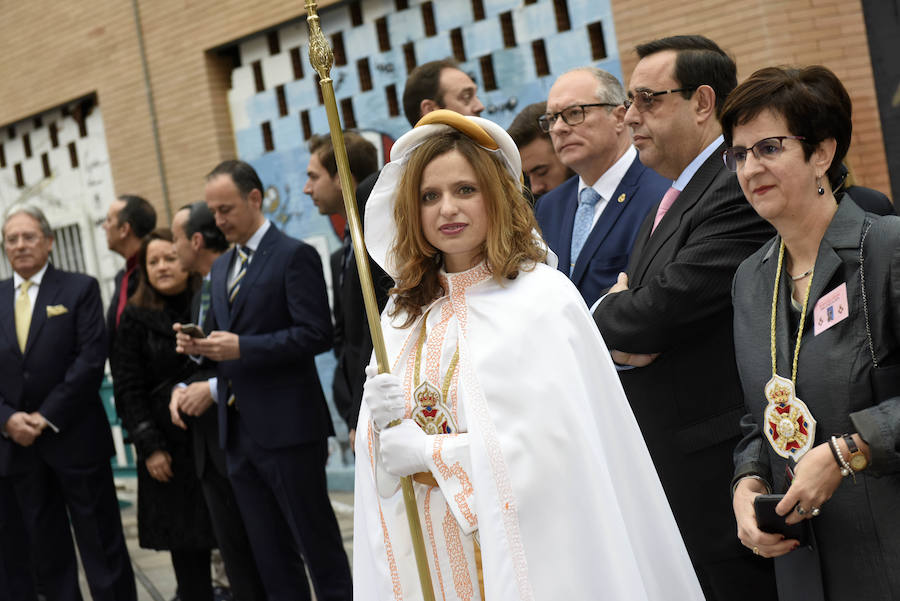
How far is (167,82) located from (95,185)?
178 cm

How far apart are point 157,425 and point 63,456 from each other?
0.68 meters

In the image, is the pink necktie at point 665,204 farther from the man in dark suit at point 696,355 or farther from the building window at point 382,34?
the building window at point 382,34

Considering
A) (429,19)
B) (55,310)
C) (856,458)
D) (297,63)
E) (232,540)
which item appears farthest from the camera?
(297,63)

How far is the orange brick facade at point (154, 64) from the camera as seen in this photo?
342 inches

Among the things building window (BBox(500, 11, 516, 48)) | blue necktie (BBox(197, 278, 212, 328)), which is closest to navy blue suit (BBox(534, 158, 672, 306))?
blue necktie (BBox(197, 278, 212, 328))

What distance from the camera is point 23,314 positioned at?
627 cm

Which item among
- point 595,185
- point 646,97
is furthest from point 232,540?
point 646,97

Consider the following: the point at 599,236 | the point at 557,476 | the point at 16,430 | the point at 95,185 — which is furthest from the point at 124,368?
the point at 95,185

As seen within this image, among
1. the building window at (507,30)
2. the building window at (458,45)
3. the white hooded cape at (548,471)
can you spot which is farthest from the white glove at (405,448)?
the building window at (458,45)

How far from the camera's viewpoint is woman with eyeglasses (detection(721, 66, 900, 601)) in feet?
7.63

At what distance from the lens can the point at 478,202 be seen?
2971 mm

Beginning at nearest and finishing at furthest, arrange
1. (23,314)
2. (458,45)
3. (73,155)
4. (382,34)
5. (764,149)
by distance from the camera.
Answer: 1. (764,149)
2. (23,314)
3. (458,45)
4. (382,34)
5. (73,155)

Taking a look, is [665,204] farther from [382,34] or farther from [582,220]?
[382,34]

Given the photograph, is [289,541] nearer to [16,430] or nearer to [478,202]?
[16,430]
